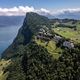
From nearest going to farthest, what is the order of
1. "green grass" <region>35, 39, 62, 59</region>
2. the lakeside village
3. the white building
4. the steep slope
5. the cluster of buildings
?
the steep slope, "green grass" <region>35, 39, 62, 59</region>, the white building, the cluster of buildings, the lakeside village

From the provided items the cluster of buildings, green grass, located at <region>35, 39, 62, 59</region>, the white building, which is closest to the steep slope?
green grass, located at <region>35, 39, 62, 59</region>

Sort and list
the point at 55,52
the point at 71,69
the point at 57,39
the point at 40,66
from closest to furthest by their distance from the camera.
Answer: the point at 71,69 < the point at 40,66 < the point at 55,52 < the point at 57,39

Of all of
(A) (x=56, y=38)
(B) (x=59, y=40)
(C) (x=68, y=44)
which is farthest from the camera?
(A) (x=56, y=38)

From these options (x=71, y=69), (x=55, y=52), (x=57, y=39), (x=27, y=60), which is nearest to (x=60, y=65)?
(x=71, y=69)

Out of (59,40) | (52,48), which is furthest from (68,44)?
(59,40)

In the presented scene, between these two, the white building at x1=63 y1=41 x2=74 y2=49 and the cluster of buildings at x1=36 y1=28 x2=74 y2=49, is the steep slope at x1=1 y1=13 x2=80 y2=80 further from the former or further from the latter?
the cluster of buildings at x1=36 y1=28 x2=74 y2=49

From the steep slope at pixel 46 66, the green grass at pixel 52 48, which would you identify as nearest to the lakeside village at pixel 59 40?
the green grass at pixel 52 48

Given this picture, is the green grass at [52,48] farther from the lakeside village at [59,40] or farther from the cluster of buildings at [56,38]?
the cluster of buildings at [56,38]

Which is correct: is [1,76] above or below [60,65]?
below

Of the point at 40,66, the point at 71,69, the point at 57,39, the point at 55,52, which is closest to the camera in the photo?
the point at 71,69

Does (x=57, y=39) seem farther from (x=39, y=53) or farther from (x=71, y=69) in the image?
(x=71, y=69)

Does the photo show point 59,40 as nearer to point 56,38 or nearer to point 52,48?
point 56,38
